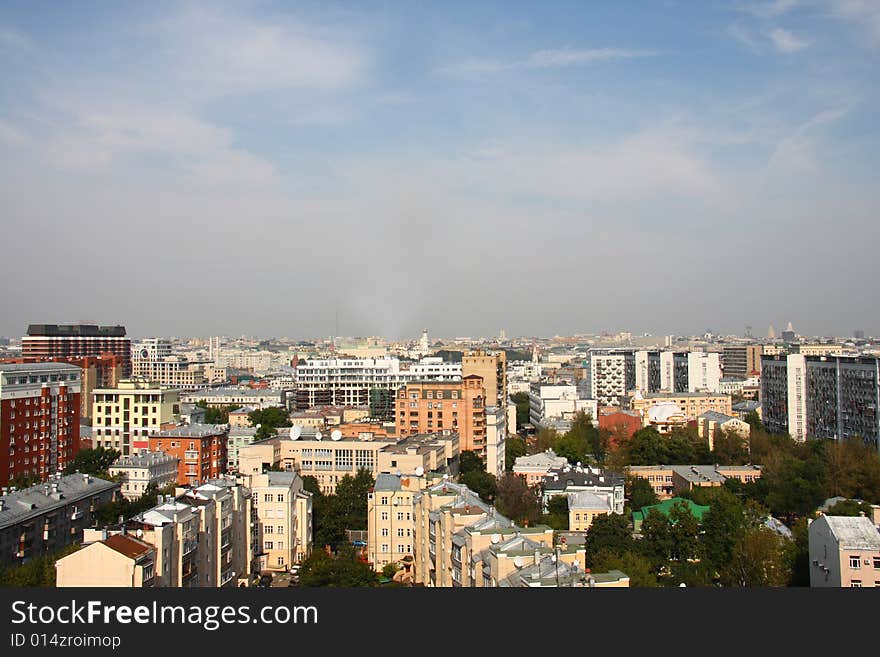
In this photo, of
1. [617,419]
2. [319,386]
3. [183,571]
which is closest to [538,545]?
[183,571]

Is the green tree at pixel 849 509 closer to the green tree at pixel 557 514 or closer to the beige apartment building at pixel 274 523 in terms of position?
the green tree at pixel 557 514

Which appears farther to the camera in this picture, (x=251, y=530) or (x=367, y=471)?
(x=367, y=471)

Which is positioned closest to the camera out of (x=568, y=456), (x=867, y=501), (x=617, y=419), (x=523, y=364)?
(x=867, y=501)

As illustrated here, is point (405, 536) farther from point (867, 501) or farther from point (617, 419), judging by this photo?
point (617, 419)

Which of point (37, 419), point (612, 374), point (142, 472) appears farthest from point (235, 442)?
point (612, 374)

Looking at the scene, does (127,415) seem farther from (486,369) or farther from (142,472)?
(486,369)

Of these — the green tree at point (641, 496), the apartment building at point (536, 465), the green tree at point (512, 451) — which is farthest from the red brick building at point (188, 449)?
the green tree at point (641, 496)

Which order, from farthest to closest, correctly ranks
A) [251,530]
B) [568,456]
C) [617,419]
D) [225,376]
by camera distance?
[225,376], [617,419], [568,456], [251,530]
